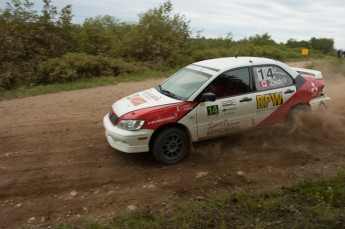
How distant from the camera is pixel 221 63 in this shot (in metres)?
6.95

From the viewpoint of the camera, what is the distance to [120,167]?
243 inches

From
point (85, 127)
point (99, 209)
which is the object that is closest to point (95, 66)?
point (85, 127)

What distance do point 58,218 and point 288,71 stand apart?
17.2 ft

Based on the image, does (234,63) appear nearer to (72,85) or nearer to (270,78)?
(270,78)

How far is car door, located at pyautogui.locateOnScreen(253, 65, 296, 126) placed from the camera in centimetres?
682

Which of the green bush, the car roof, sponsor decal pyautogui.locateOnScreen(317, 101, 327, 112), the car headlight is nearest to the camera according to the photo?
the car headlight

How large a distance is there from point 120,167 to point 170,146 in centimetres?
96

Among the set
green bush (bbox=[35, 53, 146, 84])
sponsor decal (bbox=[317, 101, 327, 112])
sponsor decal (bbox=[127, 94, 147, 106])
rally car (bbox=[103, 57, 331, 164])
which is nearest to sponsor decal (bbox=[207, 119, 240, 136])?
rally car (bbox=[103, 57, 331, 164])

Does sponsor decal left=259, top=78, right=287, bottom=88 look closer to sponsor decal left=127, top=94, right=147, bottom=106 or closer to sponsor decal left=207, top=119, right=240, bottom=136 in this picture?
sponsor decal left=207, top=119, right=240, bottom=136

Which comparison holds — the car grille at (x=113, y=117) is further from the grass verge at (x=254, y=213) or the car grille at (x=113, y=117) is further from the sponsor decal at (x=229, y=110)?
the grass verge at (x=254, y=213)

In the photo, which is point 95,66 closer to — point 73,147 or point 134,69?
point 134,69

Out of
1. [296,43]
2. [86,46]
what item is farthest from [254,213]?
[296,43]

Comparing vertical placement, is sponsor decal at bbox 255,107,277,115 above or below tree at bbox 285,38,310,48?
below

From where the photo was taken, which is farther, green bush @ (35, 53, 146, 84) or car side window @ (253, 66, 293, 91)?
green bush @ (35, 53, 146, 84)
